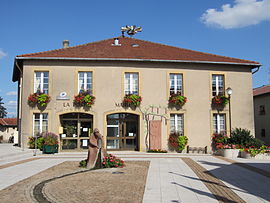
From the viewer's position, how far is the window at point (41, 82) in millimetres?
15820

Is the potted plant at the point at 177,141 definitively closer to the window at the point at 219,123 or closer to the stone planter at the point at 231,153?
the window at the point at 219,123

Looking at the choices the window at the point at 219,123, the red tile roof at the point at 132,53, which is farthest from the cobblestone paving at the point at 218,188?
the red tile roof at the point at 132,53

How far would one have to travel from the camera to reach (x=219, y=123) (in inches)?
663

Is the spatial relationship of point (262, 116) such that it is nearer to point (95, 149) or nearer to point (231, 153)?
point (231, 153)

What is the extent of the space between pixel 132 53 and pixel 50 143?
292 inches

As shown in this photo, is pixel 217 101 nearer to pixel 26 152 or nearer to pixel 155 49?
pixel 155 49

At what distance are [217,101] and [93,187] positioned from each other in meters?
11.7

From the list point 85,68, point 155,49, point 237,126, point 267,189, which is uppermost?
point 155,49

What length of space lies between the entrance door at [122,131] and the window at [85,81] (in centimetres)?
212

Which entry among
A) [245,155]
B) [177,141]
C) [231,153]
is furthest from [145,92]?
[245,155]

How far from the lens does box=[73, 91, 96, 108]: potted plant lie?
15430 mm

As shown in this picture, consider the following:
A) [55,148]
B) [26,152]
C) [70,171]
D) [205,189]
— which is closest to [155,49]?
[55,148]

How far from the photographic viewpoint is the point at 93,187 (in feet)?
22.0

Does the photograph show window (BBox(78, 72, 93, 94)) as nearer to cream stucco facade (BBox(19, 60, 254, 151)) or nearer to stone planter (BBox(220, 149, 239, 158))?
cream stucco facade (BBox(19, 60, 254, 151))
